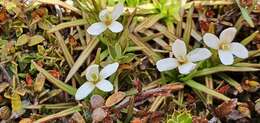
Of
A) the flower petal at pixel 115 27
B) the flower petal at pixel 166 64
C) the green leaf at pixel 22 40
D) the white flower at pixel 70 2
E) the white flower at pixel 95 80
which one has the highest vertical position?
the white flower at pixel 70 2

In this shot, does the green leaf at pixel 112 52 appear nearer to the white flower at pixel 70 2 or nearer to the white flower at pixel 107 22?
the white flower at pixel 107 22

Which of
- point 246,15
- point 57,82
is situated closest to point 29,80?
point 57,82

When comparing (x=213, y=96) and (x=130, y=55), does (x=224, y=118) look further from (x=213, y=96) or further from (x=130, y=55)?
(x=130, y=55)

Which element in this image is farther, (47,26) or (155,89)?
(47,26)

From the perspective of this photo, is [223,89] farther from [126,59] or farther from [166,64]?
[126,59]

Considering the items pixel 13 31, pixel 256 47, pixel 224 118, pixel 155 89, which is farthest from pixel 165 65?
pixel 13 31

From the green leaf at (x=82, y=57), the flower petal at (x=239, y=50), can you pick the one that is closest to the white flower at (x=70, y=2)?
the green leaf at (x=82, y=57)
